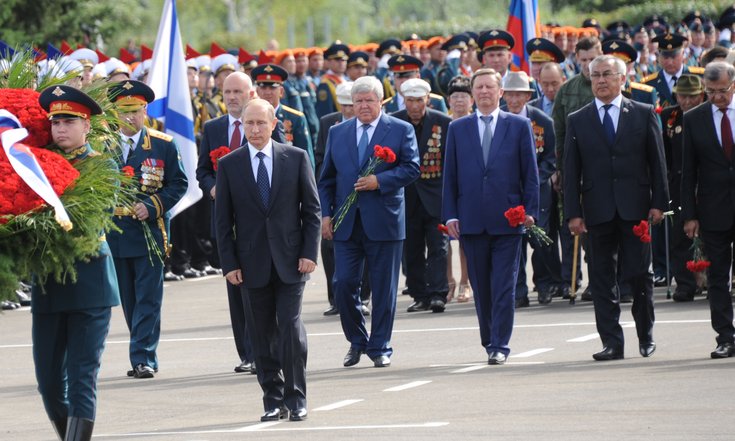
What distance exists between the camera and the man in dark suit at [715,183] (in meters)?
13.0

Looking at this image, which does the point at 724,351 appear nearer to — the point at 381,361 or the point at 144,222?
the point at 381,361

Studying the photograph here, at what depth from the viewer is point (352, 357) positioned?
13586 millimetres

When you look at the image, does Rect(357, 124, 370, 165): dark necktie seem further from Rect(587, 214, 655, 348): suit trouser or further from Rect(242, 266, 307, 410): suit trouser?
Rect(242, 266, 307, 410): suit trouser

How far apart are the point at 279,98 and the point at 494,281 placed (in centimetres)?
407

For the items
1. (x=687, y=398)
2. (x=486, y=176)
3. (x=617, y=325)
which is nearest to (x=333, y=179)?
(x=486, y=176)

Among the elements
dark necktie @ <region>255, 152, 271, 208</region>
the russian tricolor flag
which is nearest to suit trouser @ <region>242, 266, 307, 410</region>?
dark necktie @ <region>255, 152, 271, 208</region>

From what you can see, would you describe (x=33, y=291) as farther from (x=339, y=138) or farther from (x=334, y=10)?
(x=334, y=10)

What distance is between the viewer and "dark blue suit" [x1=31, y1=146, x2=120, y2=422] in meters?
9.77

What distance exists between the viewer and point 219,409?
38.1 ft

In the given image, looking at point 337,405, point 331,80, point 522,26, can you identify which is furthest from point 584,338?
point 331,80

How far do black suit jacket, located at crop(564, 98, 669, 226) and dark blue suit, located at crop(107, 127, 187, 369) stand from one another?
3.08 metres

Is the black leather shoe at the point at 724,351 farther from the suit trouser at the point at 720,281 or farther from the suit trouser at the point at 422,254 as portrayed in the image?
the suit trouser at the point at 422,254

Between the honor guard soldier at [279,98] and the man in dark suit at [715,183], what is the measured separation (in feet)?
14.7

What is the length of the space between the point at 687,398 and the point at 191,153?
24.6 ft
